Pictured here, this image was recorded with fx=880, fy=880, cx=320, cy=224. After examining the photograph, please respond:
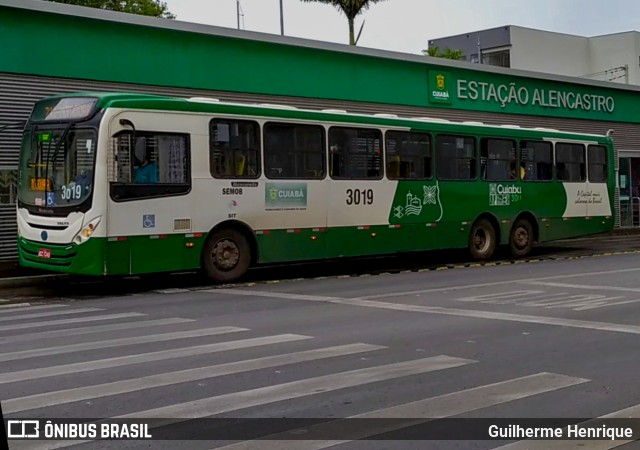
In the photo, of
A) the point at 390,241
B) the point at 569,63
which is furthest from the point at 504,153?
the point at 569,63

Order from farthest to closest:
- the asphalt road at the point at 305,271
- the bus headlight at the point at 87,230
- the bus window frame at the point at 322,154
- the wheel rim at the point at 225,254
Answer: the bus window frame at the point at 322,154
the wheel rim at the point at 225,254
the asphalt road at the point at 305,271
the bus headlight at the point at 87,230

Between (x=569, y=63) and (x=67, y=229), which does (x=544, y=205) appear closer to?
(x=67, y=229)

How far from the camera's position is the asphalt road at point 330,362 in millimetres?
6504

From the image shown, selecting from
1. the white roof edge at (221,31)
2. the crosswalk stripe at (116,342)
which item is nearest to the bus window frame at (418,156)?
the white roof edge at (221,31)

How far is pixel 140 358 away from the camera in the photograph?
8844 millimetres

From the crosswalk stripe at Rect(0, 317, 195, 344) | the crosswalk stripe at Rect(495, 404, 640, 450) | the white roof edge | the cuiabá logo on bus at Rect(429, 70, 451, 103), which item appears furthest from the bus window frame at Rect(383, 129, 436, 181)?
the crosswalk stripe at Rect(495, 404, 640, 450)

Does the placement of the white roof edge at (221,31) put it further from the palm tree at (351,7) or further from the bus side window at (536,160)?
the palm tree at (351,7)

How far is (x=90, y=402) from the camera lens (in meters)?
7.00

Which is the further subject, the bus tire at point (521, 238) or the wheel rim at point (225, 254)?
the bus tire at point (521, 238)

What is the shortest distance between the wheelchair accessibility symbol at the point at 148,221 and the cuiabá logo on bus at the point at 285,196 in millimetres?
2565

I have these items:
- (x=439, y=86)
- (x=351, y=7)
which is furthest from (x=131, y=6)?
(x=439, y=86)

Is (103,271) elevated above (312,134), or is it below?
below

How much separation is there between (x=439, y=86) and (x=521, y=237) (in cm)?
866

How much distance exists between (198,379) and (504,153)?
16.1 m
